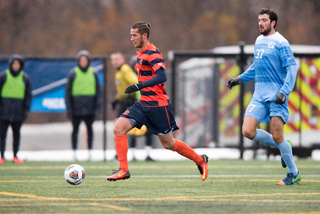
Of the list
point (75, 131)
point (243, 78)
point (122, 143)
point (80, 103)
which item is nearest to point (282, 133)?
point (243, 78)

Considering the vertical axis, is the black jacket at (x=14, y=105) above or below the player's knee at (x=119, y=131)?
above

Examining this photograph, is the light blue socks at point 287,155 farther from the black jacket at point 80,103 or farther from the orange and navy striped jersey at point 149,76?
the black jacket at point 80,103

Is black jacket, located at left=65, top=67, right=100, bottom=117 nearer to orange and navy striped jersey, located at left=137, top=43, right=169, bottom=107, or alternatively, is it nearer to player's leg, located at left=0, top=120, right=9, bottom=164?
player's leg, located at left=0, top=120, right=9, bottom=164

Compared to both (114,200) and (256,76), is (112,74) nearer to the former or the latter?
(256,76)

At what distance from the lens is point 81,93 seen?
12.2m

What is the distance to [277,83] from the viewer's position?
7.12m

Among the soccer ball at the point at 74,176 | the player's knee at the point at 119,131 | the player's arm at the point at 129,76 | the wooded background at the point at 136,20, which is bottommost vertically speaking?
the soccer ball at the point at 74,176

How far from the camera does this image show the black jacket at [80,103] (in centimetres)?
1205

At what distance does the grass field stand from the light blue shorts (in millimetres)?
830

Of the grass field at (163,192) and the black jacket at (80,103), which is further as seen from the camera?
the black jacket at (80,103)

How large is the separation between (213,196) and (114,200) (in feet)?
3.49

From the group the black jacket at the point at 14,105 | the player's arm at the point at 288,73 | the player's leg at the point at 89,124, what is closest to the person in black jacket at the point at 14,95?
the black jacket at the point at 14,105

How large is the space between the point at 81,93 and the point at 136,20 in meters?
23.3

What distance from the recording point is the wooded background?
1240 inches
